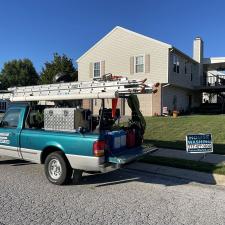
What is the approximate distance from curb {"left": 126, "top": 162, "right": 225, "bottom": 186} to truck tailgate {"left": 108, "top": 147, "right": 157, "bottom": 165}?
73 centimetres

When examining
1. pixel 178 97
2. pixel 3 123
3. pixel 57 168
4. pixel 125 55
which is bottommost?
pixel 57 168

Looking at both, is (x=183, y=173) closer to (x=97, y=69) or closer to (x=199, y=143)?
(x=199, y=143)

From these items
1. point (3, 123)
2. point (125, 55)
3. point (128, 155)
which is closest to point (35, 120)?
point (3, 123)

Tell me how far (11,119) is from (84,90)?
2229 mm

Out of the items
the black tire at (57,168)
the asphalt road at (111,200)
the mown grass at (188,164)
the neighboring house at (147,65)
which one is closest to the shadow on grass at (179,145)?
the mown grass at (188,164)

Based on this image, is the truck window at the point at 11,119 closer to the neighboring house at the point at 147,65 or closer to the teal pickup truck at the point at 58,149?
the teal pickup truck at the point at 58,149

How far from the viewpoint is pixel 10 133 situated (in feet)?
27.5

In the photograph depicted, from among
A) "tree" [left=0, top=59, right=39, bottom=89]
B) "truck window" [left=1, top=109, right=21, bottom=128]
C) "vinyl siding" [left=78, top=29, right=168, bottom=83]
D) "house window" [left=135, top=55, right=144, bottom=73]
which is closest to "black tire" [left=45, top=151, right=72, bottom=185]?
"truck window" [left=1, top=109, right=21, bottom=128]

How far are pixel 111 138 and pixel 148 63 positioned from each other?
19388 mm

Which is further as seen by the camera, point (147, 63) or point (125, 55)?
point (125, 55)

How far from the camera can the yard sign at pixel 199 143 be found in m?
9.01

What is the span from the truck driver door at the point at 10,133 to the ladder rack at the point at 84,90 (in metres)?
0.39

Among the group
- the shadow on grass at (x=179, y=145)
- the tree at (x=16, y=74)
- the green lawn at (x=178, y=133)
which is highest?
the tree at (x=16, y=74)

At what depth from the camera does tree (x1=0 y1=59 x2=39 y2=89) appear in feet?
196
